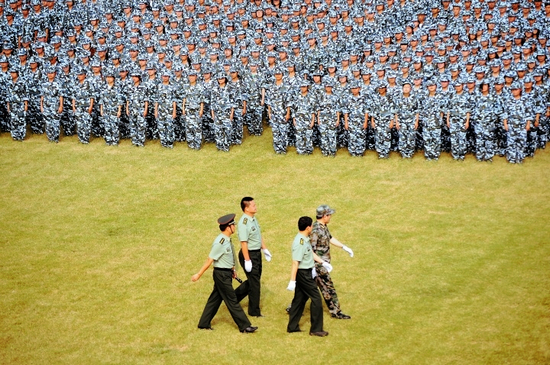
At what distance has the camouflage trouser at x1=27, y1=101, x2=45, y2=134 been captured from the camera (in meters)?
24.1

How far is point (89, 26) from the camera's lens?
27.5 m

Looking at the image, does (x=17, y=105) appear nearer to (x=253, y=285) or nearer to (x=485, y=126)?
(x=253, y=285)

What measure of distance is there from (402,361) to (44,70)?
16.7 m

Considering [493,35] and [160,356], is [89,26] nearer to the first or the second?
[493,35]

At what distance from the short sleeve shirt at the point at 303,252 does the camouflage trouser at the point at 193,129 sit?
10248 millimetres

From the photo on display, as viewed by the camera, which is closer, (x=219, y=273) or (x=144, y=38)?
(x=219, y=273)

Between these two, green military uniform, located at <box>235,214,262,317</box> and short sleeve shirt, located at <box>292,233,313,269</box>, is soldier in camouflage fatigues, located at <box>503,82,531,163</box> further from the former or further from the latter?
short sleeve shirt, located at <box>292,233,313,269</box>

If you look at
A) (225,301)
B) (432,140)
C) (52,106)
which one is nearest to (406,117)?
(432,140)

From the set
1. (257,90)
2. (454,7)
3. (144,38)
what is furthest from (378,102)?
(144,38)

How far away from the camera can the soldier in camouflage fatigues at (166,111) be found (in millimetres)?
22641

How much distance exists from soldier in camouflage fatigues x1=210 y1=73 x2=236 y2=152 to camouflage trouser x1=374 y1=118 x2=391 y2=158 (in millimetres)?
4303

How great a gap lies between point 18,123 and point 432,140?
12.8 m

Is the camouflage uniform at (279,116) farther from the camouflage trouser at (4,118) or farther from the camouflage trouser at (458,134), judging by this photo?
the camouflage trouser at (4,118)

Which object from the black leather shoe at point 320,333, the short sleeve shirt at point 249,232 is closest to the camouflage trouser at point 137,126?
the short sleeve shirt at point 249,232
